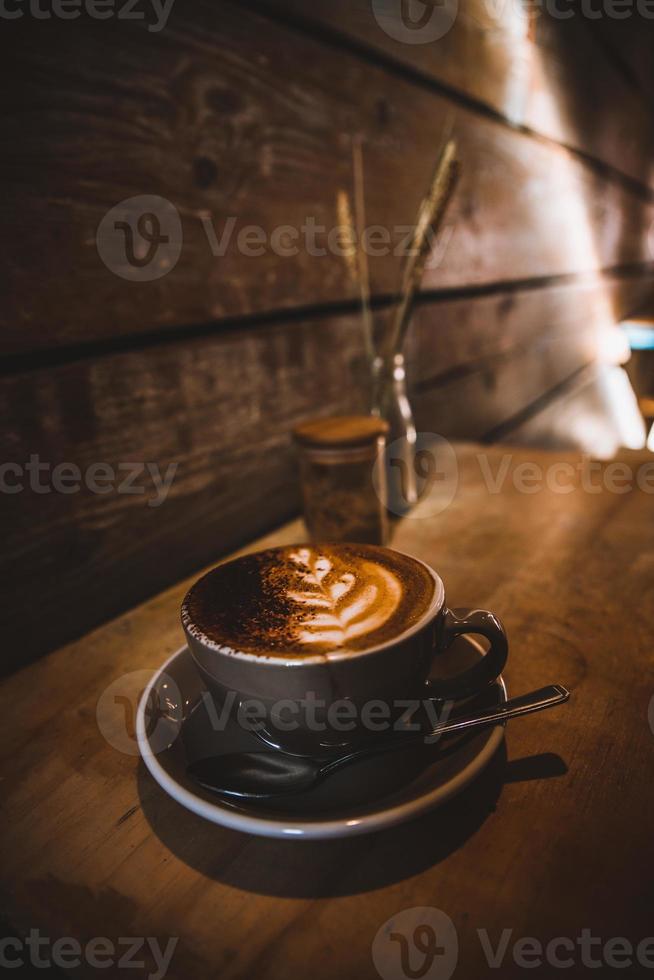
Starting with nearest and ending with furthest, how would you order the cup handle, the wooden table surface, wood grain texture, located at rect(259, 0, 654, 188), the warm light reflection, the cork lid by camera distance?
the wooden table surface, the cup handle, the cork lid, wood grain texture, located at rect(259, 0, 654, 188), the warm light reflection

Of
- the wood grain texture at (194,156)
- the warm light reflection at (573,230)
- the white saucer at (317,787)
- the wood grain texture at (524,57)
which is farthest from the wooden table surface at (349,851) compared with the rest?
the wood grain texture at (524,57)

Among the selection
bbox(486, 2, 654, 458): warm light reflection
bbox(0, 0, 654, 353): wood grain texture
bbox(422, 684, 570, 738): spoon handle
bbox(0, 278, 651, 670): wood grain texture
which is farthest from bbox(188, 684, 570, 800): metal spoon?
bbox(486, 2, 654, 458): warm light reflection

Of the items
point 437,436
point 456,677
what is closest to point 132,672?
point 456,677

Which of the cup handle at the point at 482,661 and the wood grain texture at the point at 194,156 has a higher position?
the wood grain texture at the point at 194,156

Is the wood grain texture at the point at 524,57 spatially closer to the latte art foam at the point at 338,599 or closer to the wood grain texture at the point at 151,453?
the wood grain texture at the point at 151,453

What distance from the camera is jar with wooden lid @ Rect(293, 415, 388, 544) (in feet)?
2.79

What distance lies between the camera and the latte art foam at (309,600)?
44 cm

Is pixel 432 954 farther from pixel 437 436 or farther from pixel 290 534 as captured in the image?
pixel 437 436

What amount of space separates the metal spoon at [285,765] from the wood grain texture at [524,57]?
1.10m

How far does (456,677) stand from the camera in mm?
496

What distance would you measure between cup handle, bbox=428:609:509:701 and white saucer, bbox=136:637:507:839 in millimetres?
28

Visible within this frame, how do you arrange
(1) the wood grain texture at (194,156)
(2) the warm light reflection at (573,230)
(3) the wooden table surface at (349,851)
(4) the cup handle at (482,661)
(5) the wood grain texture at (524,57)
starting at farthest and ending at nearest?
(2) the warm light reflection at (573,230) < (5) the wood grain texture at (524,57) < (1) the wood grain texture at (194,156) < (4) the cup handle at (482,661) < (3) the wooden table surface at (349,851)

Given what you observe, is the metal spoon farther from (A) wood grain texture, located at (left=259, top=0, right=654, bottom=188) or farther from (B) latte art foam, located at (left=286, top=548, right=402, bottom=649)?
(A) wood grain texture, located at (left=259, top=0, right=654, bottom=188)

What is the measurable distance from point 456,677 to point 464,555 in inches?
16.3
